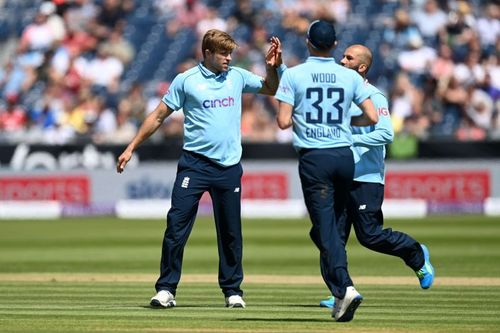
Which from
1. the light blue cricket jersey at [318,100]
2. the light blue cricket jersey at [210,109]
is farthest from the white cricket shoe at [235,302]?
the light blue cricket jersey at [318,100]

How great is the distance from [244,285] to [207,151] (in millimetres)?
3143

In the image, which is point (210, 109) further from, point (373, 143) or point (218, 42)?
point (373, 143)

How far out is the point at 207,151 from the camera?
444 inches

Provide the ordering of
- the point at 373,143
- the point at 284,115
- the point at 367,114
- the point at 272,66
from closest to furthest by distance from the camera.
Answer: the point at 284,115, the point at 367,114, the point at 272,66, the point at 373,143

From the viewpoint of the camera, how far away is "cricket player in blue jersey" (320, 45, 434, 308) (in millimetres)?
11477

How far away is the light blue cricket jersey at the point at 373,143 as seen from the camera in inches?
452

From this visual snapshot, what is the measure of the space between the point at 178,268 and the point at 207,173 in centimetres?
85

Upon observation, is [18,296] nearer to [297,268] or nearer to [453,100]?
[297,268]

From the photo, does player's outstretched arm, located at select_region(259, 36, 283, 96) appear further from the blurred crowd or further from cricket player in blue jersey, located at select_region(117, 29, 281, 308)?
the blurred crowd

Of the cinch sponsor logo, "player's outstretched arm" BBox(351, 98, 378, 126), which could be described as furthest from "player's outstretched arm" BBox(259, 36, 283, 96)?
"player's outstretched arm" BBox(351, 98, 378, 126)

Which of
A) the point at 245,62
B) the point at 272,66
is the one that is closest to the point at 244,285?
the point at 272,66

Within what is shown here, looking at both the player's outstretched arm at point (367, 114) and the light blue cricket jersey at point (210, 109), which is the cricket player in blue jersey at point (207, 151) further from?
the player's outstretched arm at point (367, 114)

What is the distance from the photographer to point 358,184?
1158 cm

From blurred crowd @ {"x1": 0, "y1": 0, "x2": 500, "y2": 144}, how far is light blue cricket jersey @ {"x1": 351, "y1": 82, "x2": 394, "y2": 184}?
13.7 m
